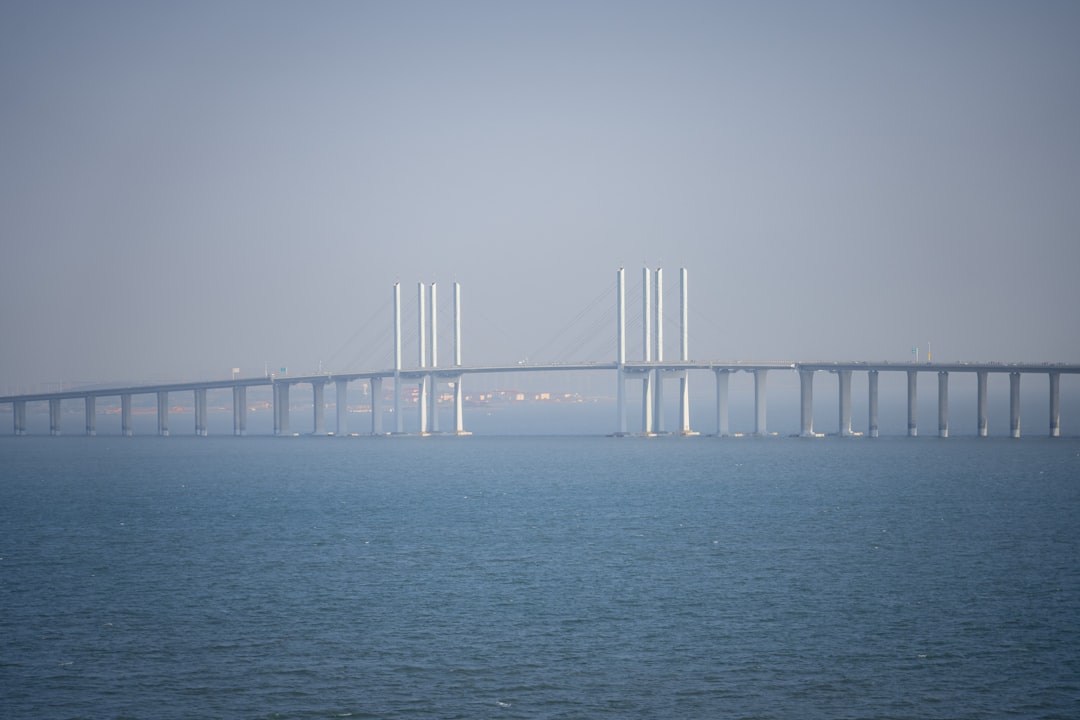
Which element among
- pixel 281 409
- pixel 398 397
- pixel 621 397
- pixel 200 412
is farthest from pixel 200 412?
pixel 621 397

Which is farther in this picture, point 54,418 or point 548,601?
point 54,418

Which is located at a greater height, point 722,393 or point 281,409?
point 722,393

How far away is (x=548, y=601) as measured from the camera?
A: 32.5 meters

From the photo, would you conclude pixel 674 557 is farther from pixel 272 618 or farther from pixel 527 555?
pixel 272 618

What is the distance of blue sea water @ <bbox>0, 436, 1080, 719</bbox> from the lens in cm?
2380

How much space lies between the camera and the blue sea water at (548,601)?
23797 mm

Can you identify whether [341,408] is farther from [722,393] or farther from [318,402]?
[722,393]

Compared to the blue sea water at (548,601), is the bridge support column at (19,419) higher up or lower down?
lower down

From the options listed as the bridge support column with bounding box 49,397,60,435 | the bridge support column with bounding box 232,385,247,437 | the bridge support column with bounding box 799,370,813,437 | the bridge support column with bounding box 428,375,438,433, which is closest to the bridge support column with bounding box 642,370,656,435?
the bridge support column with bounding box 799,370,813,437

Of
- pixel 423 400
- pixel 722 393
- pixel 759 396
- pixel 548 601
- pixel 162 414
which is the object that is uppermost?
pixel 722 393

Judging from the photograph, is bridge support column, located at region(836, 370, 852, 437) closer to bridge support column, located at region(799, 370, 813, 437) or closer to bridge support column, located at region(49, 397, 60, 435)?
bridge support column, located at region(799, 370, 813, 437)

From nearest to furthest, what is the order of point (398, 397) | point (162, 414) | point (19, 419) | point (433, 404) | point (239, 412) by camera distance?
1. point (398, 397)
2. point (433, 404)
3. point (239, 412)
4. point (162, 414)
5. point (19, 419)

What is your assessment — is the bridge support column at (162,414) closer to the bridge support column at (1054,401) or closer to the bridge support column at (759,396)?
the bridge support column at (759,396)

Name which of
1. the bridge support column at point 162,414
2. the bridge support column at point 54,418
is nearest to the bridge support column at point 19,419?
the bridge support column at point 54,418
